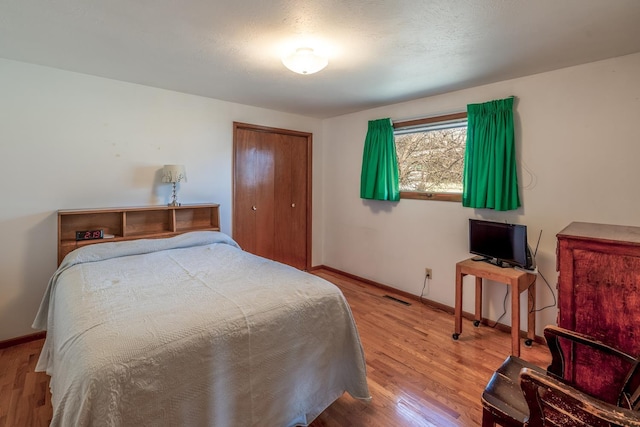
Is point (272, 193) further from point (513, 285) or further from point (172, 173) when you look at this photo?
point (513, 285)

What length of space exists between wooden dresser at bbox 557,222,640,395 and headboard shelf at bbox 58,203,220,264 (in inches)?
120

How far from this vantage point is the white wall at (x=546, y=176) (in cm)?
221

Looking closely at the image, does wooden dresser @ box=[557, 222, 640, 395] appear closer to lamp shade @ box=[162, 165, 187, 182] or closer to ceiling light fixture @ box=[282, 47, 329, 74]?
ceiling light fixture @ box=[282, 47, 329, 74]

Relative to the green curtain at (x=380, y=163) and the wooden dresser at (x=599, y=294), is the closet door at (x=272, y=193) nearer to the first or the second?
the green curtain at (x=380, y=163)

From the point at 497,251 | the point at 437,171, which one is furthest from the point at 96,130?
the point at 497,251

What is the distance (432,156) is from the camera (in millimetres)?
3373

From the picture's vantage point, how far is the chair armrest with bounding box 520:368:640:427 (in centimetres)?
84

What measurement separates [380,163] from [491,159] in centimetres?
126

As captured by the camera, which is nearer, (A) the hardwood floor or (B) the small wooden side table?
(A) the hardwood floor

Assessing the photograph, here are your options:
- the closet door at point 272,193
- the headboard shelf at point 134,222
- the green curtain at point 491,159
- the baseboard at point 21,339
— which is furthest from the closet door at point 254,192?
the green curtain at point 491,159

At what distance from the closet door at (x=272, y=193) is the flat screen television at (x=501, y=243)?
7.86 ft

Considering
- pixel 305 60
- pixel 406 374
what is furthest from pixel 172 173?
pixel 406 374

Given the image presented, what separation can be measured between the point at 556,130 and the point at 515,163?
0.38 m

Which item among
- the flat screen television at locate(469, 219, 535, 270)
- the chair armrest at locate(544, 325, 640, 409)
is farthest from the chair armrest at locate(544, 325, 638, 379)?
the flat screen television at locate(469, 219, 535, 270)
